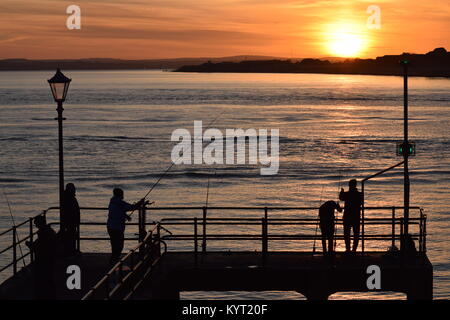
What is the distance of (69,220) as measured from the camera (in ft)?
51.3

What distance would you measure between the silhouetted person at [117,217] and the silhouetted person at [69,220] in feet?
3.37

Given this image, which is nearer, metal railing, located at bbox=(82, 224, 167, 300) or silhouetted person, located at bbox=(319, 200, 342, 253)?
metal railing, located at bbox=(82, 224, 167, 300)

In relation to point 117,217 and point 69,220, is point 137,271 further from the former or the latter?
point 69,220

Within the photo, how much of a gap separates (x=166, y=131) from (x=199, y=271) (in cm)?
7380

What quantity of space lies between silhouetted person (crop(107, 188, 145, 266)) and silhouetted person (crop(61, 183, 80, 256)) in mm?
1026

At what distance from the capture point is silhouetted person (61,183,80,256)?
1559cm

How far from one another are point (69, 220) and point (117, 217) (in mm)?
1275

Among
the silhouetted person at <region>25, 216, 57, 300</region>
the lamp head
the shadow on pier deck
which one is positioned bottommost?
the shadow on pier deck

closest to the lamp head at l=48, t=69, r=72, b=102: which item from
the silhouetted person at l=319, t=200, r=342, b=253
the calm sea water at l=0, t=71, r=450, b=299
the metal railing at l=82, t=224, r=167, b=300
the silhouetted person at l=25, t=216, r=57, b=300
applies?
the metal railing at l=82, t=224, r=167, b=300

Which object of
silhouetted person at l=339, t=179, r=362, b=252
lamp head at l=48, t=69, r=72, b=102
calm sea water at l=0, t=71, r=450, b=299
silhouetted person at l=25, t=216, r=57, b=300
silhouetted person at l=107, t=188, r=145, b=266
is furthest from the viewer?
calm sea water at l=0, t=71, r=450, b=299

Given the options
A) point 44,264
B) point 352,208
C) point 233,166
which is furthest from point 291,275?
point 233,166

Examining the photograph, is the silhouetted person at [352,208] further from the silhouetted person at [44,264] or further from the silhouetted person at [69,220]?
the silhouetted person at [44,264]

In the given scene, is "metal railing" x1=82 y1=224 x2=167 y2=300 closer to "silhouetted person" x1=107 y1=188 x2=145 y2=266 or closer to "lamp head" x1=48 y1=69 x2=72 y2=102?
"silhouetted person" x1=107 y1=188 x2=145 y2=266

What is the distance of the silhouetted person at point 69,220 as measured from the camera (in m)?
15.6
